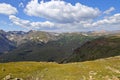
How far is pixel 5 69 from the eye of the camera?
7562 centimetres

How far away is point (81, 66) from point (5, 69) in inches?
994

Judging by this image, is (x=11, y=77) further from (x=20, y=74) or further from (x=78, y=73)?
(x=78, y=73)

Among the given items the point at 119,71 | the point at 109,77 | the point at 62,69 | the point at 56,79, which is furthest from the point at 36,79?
the point at 119,71

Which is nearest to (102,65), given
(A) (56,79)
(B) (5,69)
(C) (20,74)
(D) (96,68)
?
(D) (96,68)

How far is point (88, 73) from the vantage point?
65375 mm

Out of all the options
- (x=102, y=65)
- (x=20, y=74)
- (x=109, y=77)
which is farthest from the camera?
(x=102, y=65)

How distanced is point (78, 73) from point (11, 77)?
63.2 feet

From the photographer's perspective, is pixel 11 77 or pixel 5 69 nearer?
pixel 11 77

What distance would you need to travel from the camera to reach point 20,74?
67.9 m

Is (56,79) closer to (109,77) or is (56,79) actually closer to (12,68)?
(109,77)

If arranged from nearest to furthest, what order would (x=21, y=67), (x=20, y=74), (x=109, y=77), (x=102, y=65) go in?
(x=109, y=77)
(x=20, y=74)
(x=102, y=65)
(x=21, y=67)

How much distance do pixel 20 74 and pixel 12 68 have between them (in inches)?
408

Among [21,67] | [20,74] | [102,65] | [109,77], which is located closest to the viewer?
[109,77]

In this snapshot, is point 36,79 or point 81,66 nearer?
point 36,79
